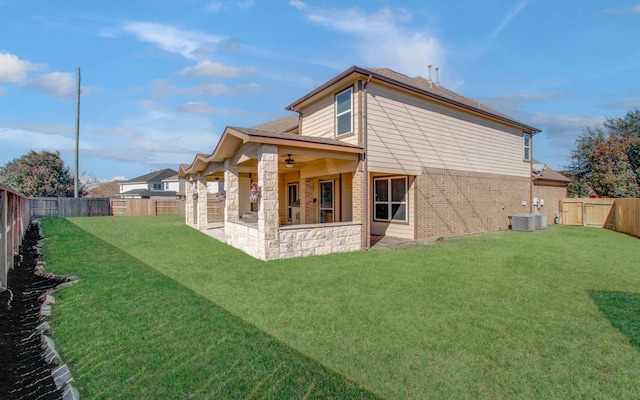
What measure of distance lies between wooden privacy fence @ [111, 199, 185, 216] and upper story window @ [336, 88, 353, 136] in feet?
64.7

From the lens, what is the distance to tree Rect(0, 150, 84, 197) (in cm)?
2848

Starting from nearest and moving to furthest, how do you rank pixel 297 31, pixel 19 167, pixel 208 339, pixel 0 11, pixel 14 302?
1. pixel 208 339
2. pixel 14 302
3. pixel 0 11
4. pixel 297 31
5. pixel 19 167

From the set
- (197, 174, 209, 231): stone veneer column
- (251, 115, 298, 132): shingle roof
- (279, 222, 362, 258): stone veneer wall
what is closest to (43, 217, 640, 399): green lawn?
(279, 222, 362, 258): stone veneer wall

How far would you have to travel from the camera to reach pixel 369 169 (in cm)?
933

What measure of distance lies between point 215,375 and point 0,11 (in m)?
11.0

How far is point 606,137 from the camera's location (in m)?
24.8

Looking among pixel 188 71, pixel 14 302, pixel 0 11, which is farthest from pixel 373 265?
pixel 188 71

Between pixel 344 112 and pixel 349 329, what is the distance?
7678 mm

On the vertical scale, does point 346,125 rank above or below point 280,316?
above

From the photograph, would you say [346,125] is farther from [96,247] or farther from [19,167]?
[19,167]

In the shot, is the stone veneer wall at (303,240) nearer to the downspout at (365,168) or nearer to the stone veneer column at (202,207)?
the downspout at (365,168)

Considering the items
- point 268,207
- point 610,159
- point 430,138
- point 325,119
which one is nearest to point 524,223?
point 430,138

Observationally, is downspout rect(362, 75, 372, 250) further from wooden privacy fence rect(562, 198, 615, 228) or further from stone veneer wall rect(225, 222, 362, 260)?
wooden privacy fence rect(562, 198, 615, 228)

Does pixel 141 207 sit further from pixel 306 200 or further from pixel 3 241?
pixel 3 241
